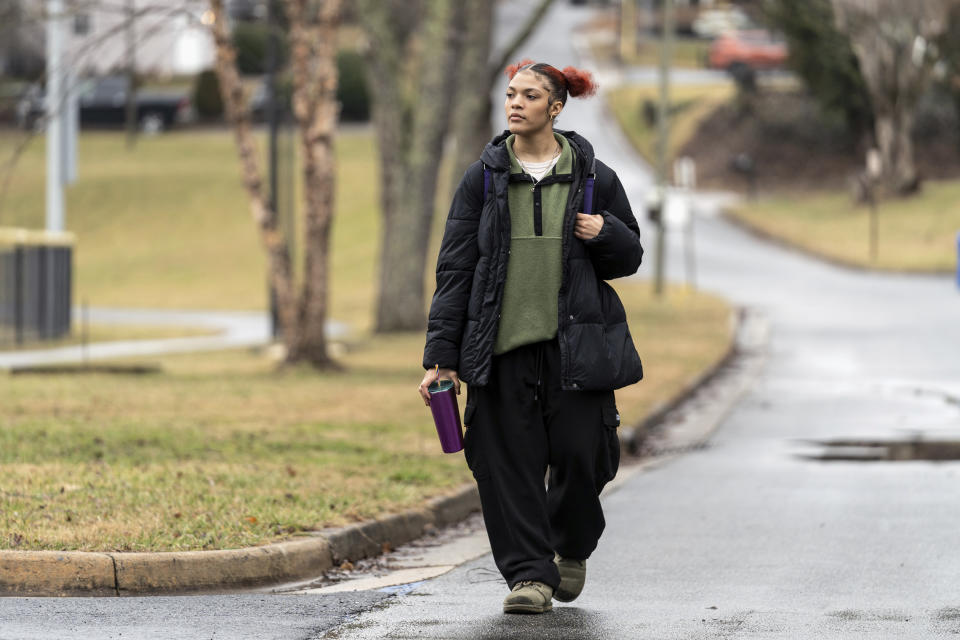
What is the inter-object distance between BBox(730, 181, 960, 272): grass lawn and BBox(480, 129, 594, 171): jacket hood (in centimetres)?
2885

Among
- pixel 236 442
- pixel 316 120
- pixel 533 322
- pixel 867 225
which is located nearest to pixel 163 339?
pixel 316 120

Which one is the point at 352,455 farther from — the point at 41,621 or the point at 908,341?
the point at 908,341

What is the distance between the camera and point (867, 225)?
4138 centimetres

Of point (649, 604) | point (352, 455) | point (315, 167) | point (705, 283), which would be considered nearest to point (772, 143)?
point (705, 283)

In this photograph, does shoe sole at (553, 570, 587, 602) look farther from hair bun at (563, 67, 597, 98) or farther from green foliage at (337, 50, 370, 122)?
green foliage at (337, 50, 370, 122)

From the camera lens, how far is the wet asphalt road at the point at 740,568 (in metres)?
6.35

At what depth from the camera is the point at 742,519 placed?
9234mm

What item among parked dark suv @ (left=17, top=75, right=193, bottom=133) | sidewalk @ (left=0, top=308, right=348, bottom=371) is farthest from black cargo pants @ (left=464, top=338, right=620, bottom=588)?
parked dark suv @ (left=17, top=75, right=193, bottom=133)

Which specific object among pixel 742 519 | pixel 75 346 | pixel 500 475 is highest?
pixel 500 475

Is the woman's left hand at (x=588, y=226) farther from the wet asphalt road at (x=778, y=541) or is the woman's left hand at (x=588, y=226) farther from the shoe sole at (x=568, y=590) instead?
the wet asphalt road at (x=778, y=541)

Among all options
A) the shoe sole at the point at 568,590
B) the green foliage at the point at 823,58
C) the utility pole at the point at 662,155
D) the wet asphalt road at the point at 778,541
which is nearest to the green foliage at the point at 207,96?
the green foliage at the point at 823,58

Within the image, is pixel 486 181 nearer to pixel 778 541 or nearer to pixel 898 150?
pixel 778 541

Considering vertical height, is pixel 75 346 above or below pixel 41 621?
below

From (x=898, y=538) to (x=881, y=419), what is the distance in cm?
610
